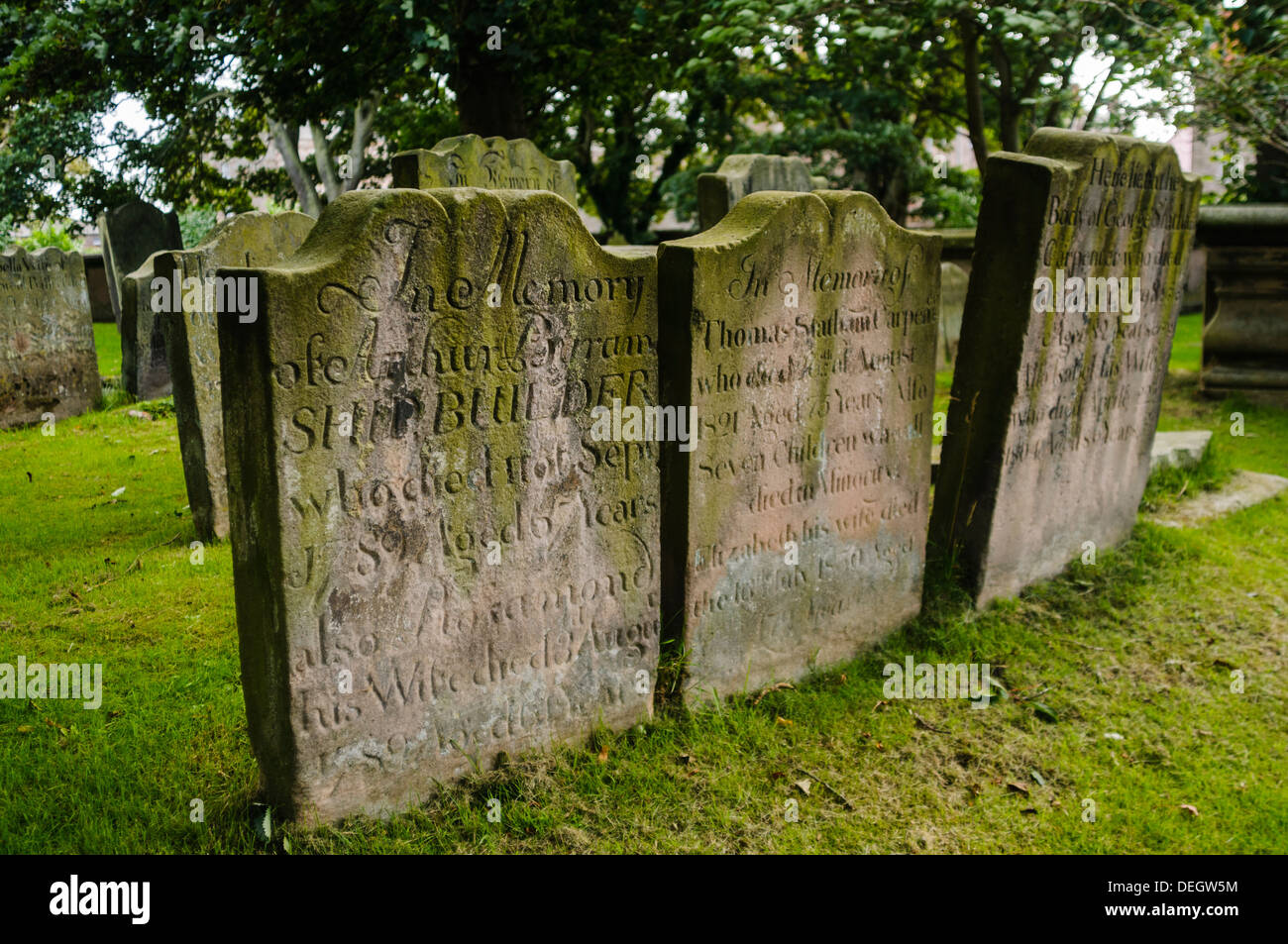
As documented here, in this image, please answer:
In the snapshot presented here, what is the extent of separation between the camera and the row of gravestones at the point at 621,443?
2984 millimetres

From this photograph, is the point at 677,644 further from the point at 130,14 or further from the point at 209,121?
the point at 209,121

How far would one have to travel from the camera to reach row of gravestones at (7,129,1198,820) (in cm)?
298

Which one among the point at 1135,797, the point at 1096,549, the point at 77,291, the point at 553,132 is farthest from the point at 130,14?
the point at 1135,797

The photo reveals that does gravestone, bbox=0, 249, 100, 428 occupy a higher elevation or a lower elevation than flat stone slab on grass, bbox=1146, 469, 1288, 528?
higher

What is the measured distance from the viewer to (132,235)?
1362 centimetres

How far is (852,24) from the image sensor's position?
943cm

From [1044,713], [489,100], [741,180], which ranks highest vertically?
[489,100]

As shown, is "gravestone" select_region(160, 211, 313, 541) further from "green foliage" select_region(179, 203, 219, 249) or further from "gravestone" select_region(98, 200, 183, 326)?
"green foliage" select_region(179, 203, 219, 249)

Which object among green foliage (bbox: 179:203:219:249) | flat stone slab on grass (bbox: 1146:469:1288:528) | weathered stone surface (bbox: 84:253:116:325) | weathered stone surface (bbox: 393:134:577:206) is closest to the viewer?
flat stone slab on grass (bbox: 1146:469:1288:528)

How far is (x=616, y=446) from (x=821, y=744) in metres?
1.38

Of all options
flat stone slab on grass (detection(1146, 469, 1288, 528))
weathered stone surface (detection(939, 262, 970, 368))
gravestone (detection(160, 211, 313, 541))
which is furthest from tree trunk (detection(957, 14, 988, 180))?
gravestone (detection(160, 211, 313, 541))

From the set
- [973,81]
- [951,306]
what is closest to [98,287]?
[951,306]

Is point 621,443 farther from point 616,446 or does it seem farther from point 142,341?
point 142,341

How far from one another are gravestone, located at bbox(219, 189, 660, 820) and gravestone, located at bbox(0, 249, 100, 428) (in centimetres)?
735
